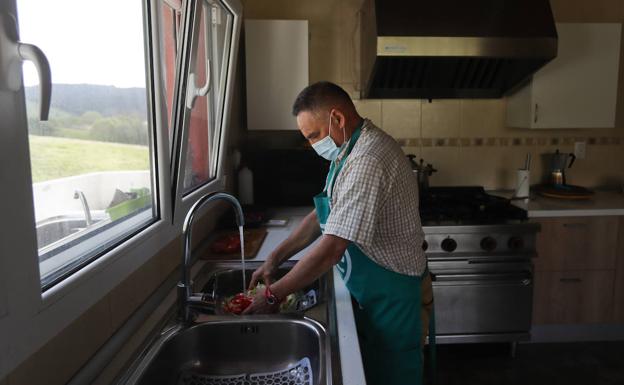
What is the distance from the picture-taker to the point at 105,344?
1.09 m

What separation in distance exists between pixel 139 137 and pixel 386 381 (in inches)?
42.1

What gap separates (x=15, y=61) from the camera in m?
0.72

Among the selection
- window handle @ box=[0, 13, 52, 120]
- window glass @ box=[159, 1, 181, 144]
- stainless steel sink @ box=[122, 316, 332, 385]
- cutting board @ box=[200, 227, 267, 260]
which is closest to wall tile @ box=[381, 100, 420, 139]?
cutting board @ box=[200, 227, 267, 260]

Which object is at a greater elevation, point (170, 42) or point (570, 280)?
point (170, 42)

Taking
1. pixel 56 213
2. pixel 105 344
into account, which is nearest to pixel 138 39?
pixel 56 213

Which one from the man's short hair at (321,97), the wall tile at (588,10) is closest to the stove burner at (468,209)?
the wall tile at (588,10)

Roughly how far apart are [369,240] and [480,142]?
7.75ft

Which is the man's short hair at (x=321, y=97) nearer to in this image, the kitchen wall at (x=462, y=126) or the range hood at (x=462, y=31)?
the range hood at (x=462, y=31)

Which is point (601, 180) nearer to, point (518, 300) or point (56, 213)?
point (518, 300)

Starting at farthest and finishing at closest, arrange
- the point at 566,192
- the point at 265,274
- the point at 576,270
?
1. the point at 566,192
2. the point at 576,270
3. the point at 265,274

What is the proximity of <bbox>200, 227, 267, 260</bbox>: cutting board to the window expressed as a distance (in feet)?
0.84

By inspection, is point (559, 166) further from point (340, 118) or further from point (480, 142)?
point (340, 118)

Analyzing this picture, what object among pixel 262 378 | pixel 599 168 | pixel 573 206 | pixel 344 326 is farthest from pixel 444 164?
pixel 262 378

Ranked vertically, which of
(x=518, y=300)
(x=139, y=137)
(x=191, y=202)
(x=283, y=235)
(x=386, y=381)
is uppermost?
(x=139, y=137)
